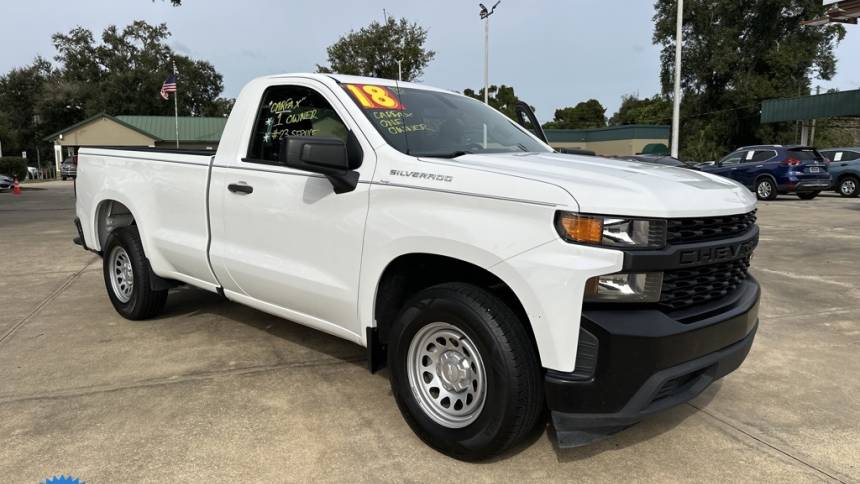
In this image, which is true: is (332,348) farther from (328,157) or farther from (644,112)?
(644,112)

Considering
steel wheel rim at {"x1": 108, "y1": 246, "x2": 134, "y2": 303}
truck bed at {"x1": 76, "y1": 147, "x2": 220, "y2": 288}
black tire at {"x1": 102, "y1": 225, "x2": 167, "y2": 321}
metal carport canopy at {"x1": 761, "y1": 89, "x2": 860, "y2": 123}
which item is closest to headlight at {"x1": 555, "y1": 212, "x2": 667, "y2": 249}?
truck bed at {"x1": 76, "y1": 147, "x2": 220, "y2": 288}

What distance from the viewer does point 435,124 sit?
11.8ft

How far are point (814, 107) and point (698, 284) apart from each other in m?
34.0

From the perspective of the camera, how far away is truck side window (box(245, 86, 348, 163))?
366 centimetres

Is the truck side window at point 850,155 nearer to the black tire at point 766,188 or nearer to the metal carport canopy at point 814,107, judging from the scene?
the black tire at point 766,188

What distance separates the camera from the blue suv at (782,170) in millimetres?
17828

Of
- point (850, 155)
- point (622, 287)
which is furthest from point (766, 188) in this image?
point (622, 287)

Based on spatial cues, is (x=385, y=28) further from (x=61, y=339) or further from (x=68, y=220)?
(x=61, y=339)

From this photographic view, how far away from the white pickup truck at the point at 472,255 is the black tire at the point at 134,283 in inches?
36.7

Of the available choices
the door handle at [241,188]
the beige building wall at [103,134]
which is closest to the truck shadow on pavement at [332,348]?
the door handle at [241,188]

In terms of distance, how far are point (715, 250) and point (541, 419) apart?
1.07 meters

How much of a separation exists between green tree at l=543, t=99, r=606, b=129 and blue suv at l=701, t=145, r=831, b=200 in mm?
73098

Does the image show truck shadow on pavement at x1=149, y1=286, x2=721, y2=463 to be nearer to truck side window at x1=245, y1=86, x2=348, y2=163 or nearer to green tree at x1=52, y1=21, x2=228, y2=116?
truck side window at x1=245, y1=86, x2=348, y2=163

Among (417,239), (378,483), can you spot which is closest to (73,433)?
(378,483)
